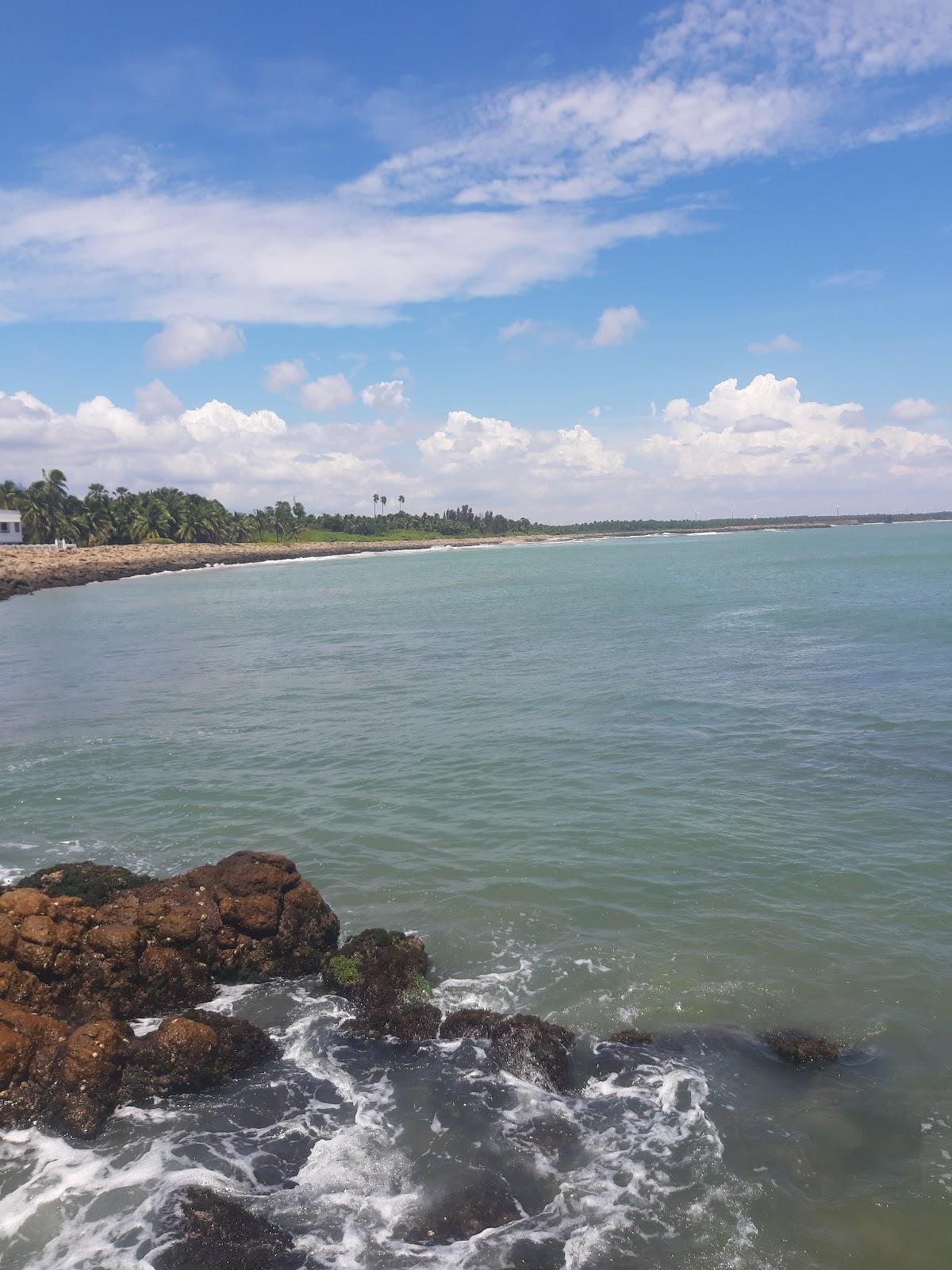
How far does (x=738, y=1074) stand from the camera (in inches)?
433

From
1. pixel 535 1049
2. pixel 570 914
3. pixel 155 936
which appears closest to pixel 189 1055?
pixel 155 936

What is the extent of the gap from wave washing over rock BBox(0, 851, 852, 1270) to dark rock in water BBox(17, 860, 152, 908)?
0.07 metres

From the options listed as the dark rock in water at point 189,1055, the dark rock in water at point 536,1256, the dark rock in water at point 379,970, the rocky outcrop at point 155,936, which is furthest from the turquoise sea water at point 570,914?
the rocky outcrop at point 155,936

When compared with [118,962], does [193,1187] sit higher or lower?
lower

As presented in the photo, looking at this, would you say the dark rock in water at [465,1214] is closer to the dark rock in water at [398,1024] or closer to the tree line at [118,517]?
the dark rock in water at [398,1024]

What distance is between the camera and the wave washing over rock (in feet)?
28.6

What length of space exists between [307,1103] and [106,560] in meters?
117

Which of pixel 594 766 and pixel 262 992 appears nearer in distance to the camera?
pixel 262 992

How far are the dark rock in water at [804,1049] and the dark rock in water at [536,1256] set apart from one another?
14.2 feet

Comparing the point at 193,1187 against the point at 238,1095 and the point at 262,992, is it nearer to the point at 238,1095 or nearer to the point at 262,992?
the point at 238,1095

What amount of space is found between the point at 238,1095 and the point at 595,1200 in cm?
481

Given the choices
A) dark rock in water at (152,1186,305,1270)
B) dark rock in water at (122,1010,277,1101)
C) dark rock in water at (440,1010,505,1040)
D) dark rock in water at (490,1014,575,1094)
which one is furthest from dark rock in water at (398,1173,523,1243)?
dark rock in water at (122,1010,277,1101)

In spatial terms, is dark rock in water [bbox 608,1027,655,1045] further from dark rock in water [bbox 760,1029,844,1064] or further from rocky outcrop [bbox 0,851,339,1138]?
rocky outcrop [bbox 0,851,339,1138]

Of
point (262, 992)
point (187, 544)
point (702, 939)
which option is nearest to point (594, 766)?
point (702, 939)
